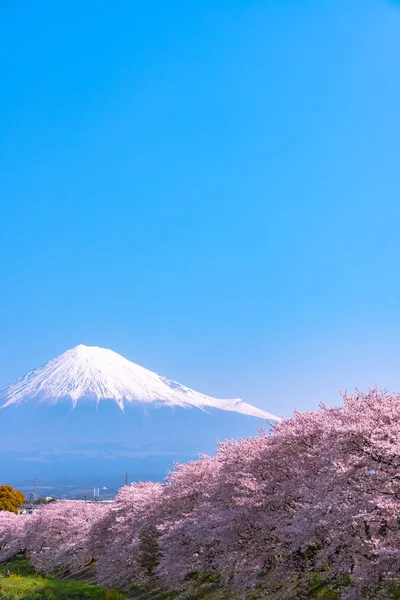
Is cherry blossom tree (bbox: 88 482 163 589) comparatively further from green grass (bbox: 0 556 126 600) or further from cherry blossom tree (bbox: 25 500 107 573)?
cherry blossom tree (bbox: 25 500 107 573)

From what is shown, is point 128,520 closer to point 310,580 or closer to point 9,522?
point 310,580

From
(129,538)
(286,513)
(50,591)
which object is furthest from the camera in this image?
(50,591)

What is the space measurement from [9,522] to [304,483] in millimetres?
42809

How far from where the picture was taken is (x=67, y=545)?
124ft

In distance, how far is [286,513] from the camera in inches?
683

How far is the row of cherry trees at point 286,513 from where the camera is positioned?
1358cm

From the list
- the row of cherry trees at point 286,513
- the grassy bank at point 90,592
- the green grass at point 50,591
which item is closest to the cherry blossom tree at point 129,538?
the row of cherry trees at point 286,513

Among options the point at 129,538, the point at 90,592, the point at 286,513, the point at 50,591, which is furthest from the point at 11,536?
the point at 286,513

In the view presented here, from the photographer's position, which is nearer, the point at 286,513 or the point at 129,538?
the point at 286,513

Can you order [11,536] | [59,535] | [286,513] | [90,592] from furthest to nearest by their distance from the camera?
[11,536] → [59,535] → [90,592] → [286,513]

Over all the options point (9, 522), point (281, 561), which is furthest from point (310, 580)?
point (9, 522)

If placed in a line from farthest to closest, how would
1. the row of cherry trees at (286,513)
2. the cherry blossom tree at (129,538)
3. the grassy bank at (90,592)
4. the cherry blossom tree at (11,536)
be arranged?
the cherry blossom tree at (11,536) → the cherry blossom tree at (129,538) → the grassy bank at (90,592) → the row of cherry trees at (286,513)

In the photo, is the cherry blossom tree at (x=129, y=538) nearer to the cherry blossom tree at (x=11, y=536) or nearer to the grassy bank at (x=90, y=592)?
the grassy bank at (x=90, y=592)

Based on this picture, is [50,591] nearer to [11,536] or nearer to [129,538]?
[129,538]
